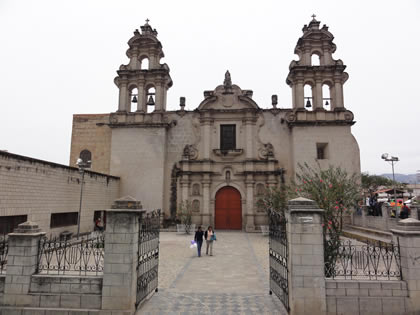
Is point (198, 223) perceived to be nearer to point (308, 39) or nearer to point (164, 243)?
point (164, 243)

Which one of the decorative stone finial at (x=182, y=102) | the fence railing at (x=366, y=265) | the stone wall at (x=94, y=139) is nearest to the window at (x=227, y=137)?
the decorative stone finial at (x=182, y=102)

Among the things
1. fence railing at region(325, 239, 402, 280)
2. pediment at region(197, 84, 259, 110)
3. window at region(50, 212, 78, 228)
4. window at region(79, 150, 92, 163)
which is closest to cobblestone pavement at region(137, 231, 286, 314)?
fence railing at region(325, 239, 402, 280)

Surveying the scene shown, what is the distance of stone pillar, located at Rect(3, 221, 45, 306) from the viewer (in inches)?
228

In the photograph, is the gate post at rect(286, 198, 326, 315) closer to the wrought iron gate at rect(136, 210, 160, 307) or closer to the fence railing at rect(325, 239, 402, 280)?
the fence railing at rect(325, 239, 402, 280)

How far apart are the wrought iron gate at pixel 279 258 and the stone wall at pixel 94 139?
18.5 meters

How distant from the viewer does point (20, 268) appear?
584cm

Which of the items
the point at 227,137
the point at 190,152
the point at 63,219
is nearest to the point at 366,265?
the point at 63,219

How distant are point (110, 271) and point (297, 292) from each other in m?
3.76

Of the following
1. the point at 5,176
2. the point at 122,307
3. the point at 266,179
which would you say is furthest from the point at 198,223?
the point at 122,307

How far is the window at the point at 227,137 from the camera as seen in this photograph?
22172 millimetres

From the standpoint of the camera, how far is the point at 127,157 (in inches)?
856

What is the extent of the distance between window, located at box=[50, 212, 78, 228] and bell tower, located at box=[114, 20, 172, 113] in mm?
9668

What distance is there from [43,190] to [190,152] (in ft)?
36.3

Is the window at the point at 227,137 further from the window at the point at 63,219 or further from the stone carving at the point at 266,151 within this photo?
the window at the point at 63,219
